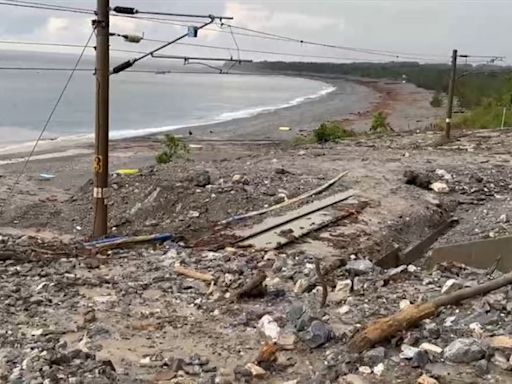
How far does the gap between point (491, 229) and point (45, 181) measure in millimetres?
13117

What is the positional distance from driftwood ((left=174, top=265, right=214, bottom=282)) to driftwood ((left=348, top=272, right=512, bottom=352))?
2.83 meters

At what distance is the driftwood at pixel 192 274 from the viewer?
859 cm

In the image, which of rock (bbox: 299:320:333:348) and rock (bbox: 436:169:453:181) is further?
rock (bbox: 436:169:453:181)

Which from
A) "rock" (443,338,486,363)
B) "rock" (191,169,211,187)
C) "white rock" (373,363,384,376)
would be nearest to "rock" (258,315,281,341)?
"white rock" (373,363,384,376)

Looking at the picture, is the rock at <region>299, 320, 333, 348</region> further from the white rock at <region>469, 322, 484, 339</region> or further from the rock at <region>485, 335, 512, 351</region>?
the rock at <region>485, 335, 512, 351</region>

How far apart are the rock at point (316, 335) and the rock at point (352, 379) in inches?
28.9

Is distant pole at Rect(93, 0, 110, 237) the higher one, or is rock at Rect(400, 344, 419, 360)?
distant pole at Rect(93, 0, 110, 237)

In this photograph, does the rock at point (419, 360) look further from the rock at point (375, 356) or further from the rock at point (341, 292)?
the rock at point (341, 292)

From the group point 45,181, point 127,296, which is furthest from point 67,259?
point 45,181

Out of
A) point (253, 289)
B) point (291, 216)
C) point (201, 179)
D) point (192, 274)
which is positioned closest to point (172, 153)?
point (201, 179)

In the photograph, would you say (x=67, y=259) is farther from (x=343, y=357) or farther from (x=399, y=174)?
(x=399, y=174)

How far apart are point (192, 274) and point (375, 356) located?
3.42 m

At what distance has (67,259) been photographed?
937 cm

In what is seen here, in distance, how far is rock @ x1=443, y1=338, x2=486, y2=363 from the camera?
561 centimetres
